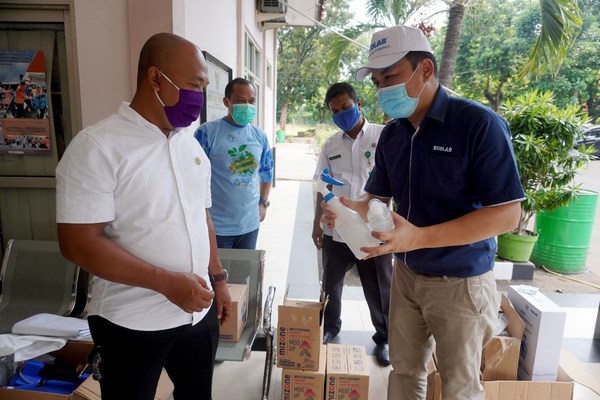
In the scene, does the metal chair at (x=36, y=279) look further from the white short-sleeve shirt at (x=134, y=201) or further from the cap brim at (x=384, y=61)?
the cap brim at (x=384, y=61)

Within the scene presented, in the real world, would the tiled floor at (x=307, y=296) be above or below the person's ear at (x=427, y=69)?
below

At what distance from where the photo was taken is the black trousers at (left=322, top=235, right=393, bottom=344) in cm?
250

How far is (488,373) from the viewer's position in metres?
2.01

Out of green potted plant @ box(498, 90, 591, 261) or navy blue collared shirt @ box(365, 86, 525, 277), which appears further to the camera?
green potted plant @ box(498, 90, 591, 261)

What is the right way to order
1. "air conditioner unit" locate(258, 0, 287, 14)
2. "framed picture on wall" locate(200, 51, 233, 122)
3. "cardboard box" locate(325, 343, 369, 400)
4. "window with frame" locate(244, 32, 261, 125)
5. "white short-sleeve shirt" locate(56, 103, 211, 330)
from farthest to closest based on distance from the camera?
"air conditioner unit" locate(258, 0, 287, 14), "window with frame" locate(244, 32, 261, 125), "framed picture on wall" locate(200, 51, 233, 122), "cardboard box" locate(325, 343, 369, 400), "white short-sleeve shirt" locate(56, 103, 211, 330)

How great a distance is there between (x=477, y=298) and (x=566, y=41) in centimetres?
396

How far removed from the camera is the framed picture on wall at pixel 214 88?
3.29m

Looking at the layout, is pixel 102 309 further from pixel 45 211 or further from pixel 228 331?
pixel 45 211

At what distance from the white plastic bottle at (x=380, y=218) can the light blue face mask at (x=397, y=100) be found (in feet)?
1.28

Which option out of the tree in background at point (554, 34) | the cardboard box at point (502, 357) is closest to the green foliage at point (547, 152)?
the tree in background at point (554, 34)

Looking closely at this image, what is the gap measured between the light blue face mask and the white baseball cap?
0.07m

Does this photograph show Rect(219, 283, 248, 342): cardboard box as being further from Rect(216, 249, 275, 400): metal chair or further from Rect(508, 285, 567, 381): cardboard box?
Rect(508, 285, 567, 381): cardboard box

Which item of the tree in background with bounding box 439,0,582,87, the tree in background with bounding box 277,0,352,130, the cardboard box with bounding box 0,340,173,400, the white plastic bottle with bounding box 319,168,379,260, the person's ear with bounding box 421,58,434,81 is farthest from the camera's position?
the tree in background with bounding box 277,0,352,130

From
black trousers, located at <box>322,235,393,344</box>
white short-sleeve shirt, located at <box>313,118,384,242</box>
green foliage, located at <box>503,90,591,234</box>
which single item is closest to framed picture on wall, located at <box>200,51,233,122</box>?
white short-sleeve shirt, located at <box>313,118,384,242</box>
